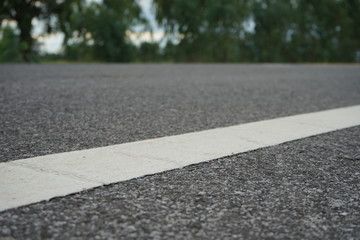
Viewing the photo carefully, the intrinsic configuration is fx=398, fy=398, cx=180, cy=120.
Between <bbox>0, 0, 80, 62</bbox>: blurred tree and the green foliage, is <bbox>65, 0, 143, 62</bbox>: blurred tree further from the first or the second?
the green foliage

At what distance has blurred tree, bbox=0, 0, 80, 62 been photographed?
83.2 ft

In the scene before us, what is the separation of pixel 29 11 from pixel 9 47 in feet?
32.5

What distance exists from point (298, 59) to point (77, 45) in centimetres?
2364

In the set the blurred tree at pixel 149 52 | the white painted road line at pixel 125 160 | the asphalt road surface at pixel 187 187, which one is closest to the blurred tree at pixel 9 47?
the asphalt road surface at pixel 187 187

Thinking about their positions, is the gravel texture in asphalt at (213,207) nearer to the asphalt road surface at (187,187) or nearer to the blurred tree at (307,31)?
the asphalt road surface at (187,187)

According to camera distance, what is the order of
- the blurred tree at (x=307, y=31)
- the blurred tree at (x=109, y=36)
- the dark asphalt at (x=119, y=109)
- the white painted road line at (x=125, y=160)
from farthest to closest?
the blurred tree at (x=307, y=31) < the blurred tree at (x=109, y=36) < the dark asphalt at (x=119, y=109) < the white painted road line at (x=125, y=160)

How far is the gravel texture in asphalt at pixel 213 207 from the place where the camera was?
1.95 metres

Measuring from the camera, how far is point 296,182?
2.81m

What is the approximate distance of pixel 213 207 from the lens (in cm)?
229

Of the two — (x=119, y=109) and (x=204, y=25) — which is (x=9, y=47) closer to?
(x=119, y=109)

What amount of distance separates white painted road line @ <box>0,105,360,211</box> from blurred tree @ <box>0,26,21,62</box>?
14.8 meters

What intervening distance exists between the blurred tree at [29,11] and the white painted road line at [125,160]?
23.2 metres

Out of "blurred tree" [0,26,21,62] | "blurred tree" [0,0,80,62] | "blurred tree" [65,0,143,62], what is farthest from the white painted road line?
"blurred tree" [65,0,143,62]

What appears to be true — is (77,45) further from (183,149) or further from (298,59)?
(183,149)
